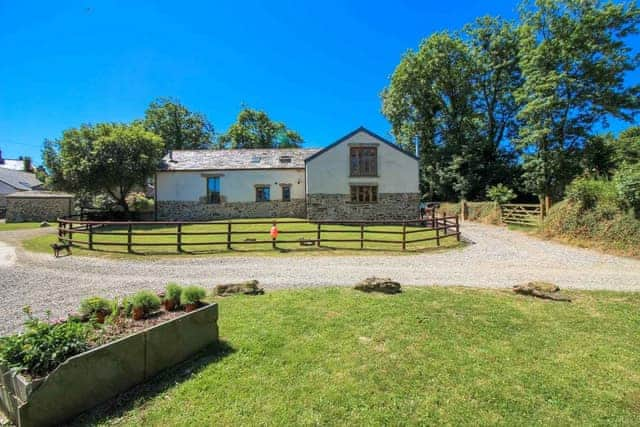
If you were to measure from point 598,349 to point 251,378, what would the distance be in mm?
4446

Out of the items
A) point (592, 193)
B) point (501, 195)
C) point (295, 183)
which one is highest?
point (295, 183)

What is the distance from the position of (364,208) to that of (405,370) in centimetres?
1752

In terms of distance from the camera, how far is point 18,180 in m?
33.2

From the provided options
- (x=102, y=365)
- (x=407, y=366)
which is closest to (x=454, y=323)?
(x=407, y=366)

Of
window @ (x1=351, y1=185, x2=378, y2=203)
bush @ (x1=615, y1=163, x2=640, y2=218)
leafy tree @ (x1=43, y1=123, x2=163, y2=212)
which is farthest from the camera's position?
window @ (x1=351, y1=185, x2=378, y2=203)

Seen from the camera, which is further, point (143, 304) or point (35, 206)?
point (35, 206)

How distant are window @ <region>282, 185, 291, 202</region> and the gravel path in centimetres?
1338

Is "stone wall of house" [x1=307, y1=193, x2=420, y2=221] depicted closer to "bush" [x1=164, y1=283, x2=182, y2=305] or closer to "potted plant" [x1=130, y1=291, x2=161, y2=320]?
"bush" [x1=164, y1=283, x2=182, y2=305]

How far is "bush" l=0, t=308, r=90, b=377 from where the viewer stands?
243 centimetres

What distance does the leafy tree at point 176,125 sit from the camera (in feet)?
131

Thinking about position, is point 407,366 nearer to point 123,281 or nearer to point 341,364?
point 341,364

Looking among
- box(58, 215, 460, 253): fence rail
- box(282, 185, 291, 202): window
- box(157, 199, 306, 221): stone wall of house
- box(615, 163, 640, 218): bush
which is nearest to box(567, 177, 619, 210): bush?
box(615, 163, 640, 218): bush

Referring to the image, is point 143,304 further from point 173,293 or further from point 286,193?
point 286,193

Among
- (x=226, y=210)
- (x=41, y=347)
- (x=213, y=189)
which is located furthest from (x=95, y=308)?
(x=213, y=189)
